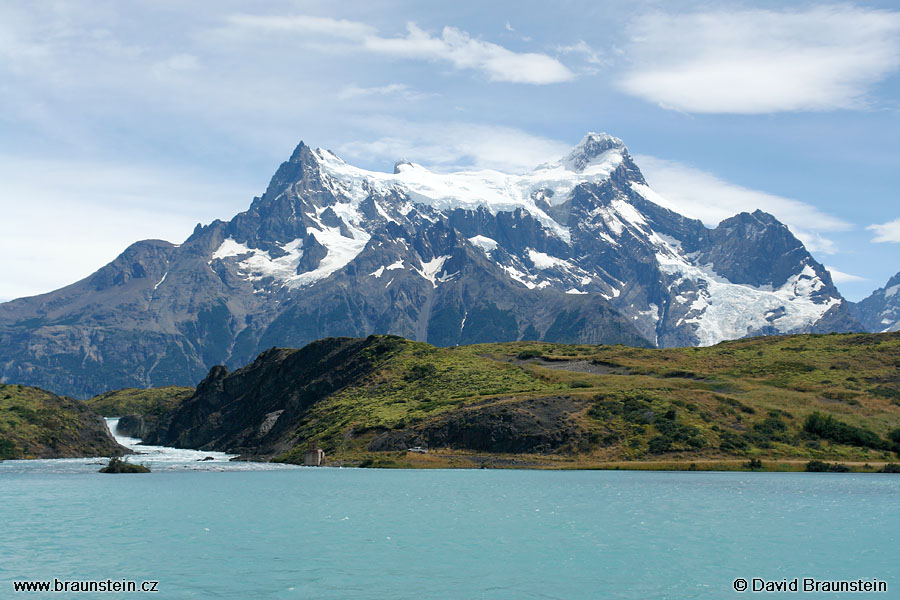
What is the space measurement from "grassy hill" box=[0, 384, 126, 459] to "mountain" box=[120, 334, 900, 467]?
2883 cm

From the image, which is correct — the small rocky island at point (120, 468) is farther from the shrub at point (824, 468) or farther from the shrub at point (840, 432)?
the shrub at point (840, 432)

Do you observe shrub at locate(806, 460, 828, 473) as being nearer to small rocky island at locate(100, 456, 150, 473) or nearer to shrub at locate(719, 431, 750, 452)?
shrub at locate(719, 431, 750, 452)

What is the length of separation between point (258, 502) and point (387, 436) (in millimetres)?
69802

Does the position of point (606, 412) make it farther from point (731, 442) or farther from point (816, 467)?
point (816, 467)

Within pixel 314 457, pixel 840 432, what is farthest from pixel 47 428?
pixel 840 432

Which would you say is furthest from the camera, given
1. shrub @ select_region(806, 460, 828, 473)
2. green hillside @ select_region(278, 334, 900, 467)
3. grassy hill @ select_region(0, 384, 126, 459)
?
grassy hill @ select_region(0, 384, 126, 459)

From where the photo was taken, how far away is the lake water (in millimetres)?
41781

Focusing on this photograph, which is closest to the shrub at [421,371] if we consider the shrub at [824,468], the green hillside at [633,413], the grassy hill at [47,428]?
the green hillside at [633,413]

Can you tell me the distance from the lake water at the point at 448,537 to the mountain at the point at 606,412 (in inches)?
1423

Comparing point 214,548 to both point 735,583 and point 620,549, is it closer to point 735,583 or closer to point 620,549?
point 620,549

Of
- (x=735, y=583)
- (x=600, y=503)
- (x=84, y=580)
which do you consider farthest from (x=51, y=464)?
(x=735, y=583)

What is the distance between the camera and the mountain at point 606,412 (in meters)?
133

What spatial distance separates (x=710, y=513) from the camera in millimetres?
68000

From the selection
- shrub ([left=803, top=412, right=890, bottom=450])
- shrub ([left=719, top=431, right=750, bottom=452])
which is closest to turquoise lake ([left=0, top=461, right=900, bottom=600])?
shrub ([left=719, top=431, right=750, bottom=452])
